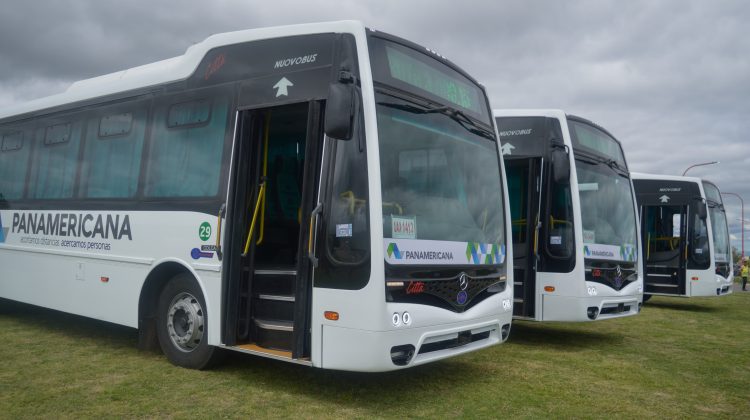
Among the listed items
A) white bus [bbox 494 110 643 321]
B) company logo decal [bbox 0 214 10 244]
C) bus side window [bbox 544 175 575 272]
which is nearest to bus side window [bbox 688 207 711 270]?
white bus [bbox 494 110 643 321]

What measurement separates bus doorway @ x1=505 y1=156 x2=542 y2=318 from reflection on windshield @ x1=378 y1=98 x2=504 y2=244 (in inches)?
92.0

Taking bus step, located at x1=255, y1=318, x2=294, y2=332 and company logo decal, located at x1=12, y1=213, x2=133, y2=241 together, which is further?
company logo decal, located at x1=12, y1=213, x2=133, y2=241

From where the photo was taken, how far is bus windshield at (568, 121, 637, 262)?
30.1ft

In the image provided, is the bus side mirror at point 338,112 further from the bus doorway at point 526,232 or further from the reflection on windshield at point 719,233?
the reflection on windshield at point 719,233

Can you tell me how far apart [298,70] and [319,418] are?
2.94 metres

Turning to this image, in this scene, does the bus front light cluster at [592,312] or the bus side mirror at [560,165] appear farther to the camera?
the bus front light cluster at [592,312]

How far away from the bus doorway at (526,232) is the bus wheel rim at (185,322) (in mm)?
4485

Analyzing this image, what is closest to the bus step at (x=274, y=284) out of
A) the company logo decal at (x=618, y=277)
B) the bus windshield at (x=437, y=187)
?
the bus windshield at (x=437, y=187)

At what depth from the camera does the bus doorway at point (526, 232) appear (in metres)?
8.98

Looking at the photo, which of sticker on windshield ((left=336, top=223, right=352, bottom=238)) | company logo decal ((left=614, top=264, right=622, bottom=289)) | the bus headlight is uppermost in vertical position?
sticker on windshield ((left=336, top=223, right=352, bottom=238))

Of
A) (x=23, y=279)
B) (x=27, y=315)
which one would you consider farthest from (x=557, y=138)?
(x=27, y=315)

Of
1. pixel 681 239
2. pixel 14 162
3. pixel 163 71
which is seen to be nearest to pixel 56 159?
pixel 14 162

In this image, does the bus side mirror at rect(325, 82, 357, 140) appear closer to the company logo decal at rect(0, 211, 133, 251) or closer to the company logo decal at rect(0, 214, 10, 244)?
the company logo decal at rect(0, 211, 133, 251)

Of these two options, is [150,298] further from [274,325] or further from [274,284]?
[274,325]
